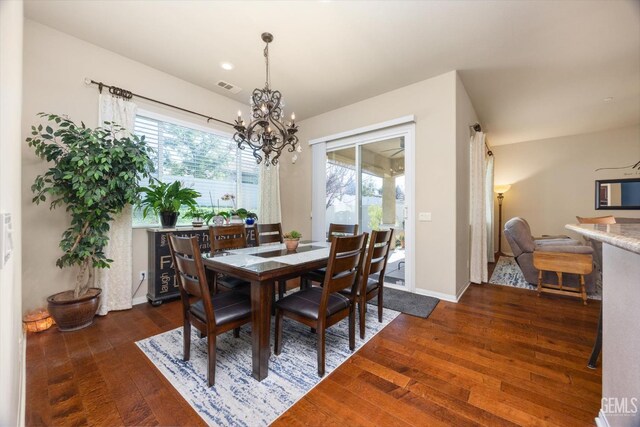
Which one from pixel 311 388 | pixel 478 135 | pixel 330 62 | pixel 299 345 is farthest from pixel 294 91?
pixel 311 388

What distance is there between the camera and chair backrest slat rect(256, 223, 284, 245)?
9.27 feet

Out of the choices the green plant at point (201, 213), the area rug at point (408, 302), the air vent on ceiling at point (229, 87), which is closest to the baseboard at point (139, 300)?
the green plant at point (201, 213)

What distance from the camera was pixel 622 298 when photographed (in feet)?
3.70

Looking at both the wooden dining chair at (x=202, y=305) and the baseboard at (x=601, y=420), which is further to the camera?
the wooden dining chair at (x=202, y=305)

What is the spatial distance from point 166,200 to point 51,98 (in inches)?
54.4

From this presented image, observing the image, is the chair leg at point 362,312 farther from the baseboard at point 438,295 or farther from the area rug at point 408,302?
the baseboard at point 438,295

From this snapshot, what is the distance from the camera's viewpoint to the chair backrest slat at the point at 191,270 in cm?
148

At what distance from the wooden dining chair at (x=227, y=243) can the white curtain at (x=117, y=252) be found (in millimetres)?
1173

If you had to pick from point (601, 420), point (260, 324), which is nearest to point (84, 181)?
point (260, 324)

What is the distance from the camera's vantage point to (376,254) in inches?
83.9

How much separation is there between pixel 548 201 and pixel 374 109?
5177 millimetres

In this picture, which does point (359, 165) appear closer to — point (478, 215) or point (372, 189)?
point (372, 189)

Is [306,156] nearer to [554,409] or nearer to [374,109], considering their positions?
[374,109]

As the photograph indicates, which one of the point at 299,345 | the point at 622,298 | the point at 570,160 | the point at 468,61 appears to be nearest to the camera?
the point at 622,298
